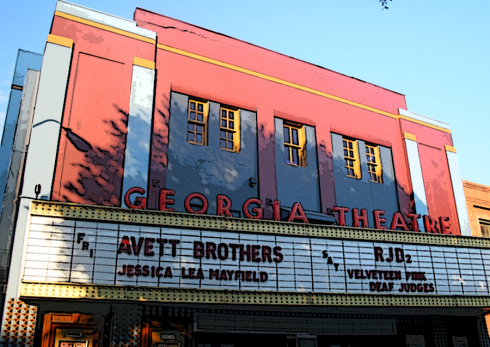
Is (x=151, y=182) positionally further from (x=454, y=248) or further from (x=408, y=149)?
(x=408, y=149)

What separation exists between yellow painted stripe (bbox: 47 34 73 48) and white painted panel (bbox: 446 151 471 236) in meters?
15.4

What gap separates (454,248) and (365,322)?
3.58m

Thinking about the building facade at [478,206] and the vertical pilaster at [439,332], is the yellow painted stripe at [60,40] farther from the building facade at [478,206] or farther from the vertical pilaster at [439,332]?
the building facade at [478,206]

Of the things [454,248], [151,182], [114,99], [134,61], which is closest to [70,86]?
[114,99]

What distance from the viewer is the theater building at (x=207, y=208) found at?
10977 mm

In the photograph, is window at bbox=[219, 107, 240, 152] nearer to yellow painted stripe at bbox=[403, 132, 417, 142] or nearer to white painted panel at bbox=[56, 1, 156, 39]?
white painted panel at bbox=[56, 1, 156, 39]

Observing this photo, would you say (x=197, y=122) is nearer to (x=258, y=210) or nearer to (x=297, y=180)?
(x=258, y=210)

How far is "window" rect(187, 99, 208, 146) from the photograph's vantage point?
15195 mm

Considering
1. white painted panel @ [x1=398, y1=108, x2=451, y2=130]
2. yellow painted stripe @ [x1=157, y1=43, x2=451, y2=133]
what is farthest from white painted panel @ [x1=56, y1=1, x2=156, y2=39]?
white painted panel @ [x1=398, y1=108, x2=451, y2=130]

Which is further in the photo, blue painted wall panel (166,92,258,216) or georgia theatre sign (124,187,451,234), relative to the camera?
blue painted wall panel (166,92,258,216)

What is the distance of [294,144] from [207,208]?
5.14 meters

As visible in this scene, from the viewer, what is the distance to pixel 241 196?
15109mm

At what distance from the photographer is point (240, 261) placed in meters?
12.0

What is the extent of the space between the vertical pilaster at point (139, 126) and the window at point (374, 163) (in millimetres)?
8872
